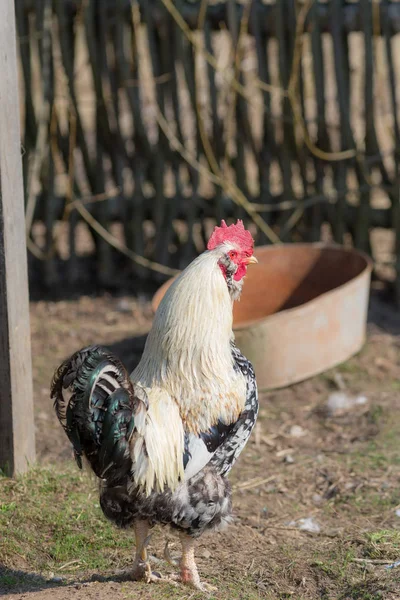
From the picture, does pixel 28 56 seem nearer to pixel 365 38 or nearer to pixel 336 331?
pixel 365 38

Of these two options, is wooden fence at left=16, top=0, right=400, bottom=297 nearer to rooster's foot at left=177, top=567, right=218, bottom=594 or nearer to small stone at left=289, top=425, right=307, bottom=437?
small stone at left=289, top=425, right=307, bottom=437

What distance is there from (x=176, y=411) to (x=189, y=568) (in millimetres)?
730

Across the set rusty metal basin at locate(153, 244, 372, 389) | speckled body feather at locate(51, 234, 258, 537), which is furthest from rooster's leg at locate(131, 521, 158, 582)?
rusty metal basin at locate(153, 244, 372, 389)

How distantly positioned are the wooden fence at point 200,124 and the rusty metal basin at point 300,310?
557 millimetres

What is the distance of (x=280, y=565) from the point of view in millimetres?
3551

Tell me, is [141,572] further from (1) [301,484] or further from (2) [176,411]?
(1) [301,484]

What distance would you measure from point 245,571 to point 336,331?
2.14 m

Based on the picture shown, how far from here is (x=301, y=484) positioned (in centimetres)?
430

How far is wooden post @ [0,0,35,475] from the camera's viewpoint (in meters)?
3.55

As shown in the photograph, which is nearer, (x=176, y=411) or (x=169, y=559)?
(x=176, y=411)

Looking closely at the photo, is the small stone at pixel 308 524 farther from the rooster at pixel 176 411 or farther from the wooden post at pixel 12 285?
the wooden post at pixel 12 285

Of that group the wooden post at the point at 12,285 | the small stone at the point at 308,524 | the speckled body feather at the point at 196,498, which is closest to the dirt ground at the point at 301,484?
the small stone at the point at 308,524

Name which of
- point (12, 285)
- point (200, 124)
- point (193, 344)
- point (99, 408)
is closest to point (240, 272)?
point (193, 344)

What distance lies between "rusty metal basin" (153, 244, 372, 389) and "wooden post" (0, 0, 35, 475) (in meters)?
1.37
